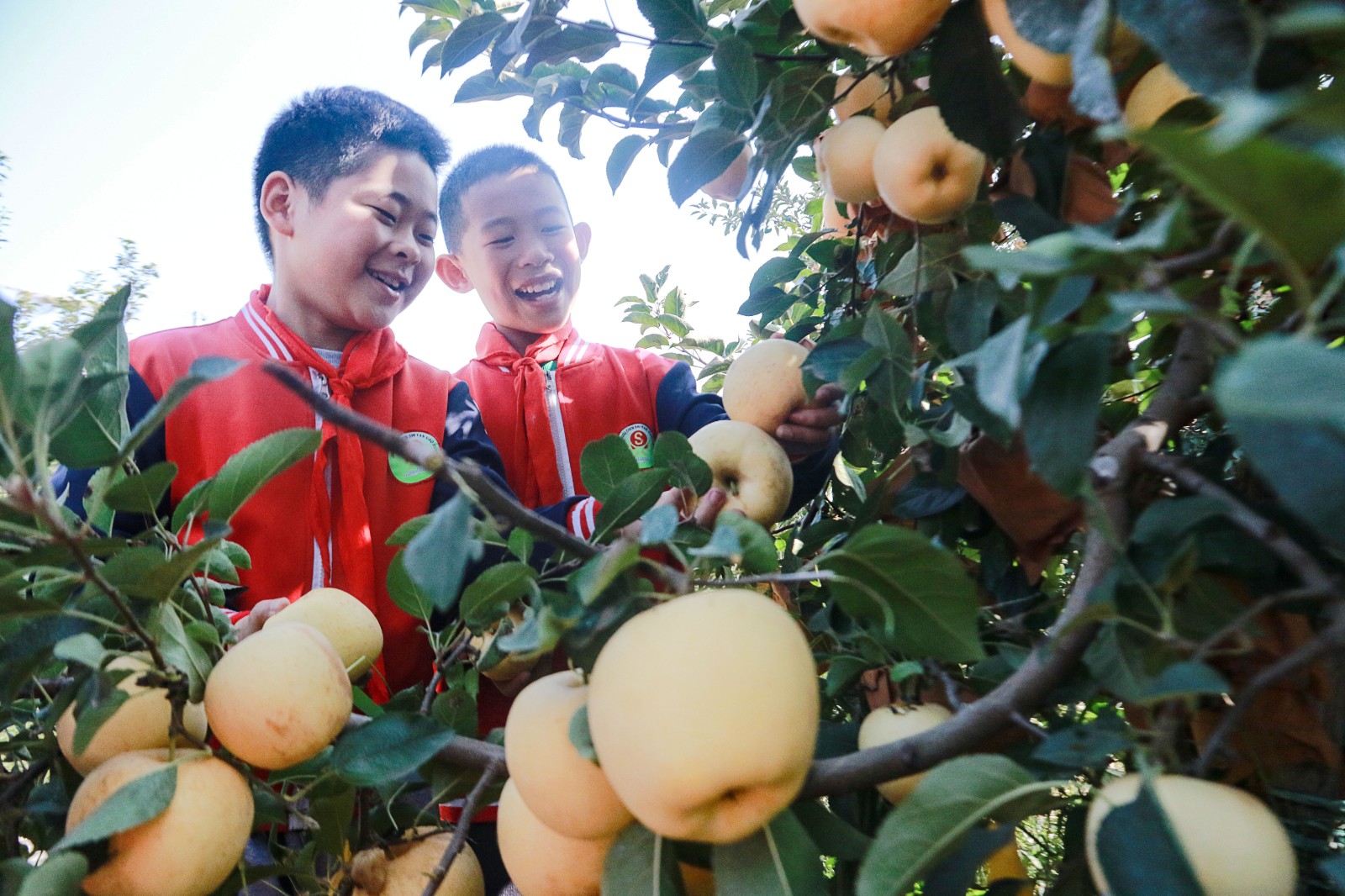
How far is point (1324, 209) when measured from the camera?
281 millimetres

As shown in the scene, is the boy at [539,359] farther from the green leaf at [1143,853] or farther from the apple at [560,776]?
the green leaf at [1143,853]

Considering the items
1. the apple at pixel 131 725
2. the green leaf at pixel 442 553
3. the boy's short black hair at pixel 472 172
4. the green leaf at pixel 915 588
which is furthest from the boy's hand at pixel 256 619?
the boy's short black hair at pixel 472 172

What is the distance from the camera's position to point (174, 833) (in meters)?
0.52

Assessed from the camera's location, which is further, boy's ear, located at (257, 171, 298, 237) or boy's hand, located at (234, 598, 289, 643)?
boy's ear, located at (257, 171, 298, 237)

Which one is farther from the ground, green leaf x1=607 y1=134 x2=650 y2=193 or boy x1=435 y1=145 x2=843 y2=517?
green leaf x1=607 y1=134 x2=650 y2=193

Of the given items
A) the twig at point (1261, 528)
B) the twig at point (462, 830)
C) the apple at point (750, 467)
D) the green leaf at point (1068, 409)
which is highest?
the green leaf at point (1068, 409)

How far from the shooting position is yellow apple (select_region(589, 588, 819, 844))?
0.39 meters

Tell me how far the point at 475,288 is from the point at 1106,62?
2.03 meters

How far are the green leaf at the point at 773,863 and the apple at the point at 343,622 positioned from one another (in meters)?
0.44

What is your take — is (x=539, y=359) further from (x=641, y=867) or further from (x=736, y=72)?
(x=641, y=867)

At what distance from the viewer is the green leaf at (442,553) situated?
383 millimetres

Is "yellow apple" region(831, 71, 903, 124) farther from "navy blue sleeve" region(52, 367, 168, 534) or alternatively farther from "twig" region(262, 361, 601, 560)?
"navy blue sleeve" region(52, 367, 168, 534)

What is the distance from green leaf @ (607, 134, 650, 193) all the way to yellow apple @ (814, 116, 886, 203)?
28cm

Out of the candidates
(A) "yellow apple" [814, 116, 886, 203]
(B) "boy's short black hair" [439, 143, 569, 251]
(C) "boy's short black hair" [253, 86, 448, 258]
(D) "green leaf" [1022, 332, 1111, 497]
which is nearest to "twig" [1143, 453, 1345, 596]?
(D) "green leaf" [1022, 332, 1111, 497]
